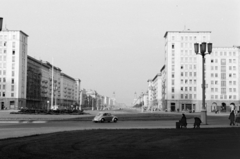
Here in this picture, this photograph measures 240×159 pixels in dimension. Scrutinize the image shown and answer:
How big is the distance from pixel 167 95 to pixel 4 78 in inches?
2578

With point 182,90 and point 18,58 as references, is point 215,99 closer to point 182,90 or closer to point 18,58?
point 182,90

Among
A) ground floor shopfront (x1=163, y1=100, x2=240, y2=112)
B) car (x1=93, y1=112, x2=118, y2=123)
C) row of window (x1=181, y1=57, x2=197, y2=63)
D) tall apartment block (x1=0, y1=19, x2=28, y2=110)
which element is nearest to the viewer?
car (x1=93, y1=112, x2=118, y2=123)

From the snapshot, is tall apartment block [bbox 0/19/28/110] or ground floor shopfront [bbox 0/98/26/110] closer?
ground floor shopfront [bbox 0/98/26/110]

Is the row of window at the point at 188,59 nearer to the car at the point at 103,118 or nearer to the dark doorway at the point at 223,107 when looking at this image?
the dark doorway at the point at 223,107

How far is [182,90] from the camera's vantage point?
130000 mm

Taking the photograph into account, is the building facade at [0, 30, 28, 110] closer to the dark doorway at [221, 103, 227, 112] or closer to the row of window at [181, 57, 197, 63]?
the row of window at [181, 57, 197, 63]

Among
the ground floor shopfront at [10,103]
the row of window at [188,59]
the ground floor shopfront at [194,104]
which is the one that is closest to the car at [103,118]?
the ground floor shopfront at [194,104]

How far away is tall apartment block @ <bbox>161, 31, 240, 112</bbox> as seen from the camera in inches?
5103

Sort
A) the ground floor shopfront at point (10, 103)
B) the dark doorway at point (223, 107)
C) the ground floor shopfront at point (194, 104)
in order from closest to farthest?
the ground floor shopfront at point (10, 103) → the dark doorway at point (223, 107) → the ground floor shopfront at point (194, 104)

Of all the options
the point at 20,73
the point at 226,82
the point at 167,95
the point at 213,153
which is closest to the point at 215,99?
the point at 226,82

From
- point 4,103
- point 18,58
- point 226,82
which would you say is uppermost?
point 18,58

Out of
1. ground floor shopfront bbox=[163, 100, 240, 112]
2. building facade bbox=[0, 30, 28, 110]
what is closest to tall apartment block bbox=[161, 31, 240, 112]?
ground floor shopfront bbox=[163, 100, 240, 112]

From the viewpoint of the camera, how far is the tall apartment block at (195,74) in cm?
12962

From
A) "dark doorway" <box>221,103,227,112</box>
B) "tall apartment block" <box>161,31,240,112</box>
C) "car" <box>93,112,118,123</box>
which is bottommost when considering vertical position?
"dark doorway" <box>221,103,227,112</box>
